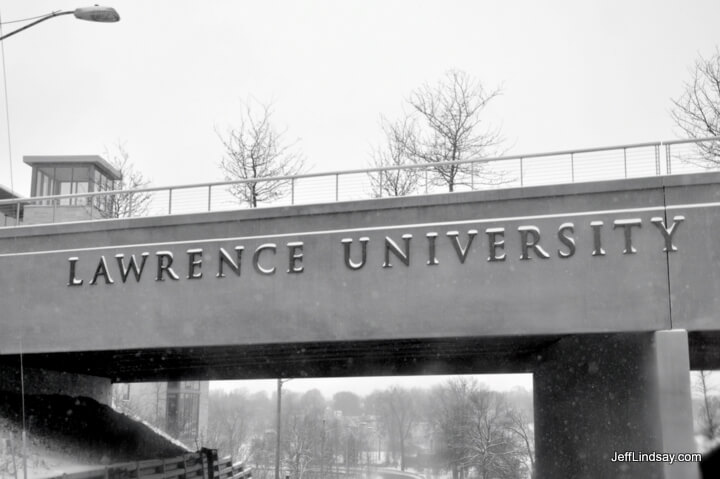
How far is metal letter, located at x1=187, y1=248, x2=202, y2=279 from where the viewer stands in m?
18.2

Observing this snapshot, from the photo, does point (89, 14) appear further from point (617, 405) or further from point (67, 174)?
point (67, 174)

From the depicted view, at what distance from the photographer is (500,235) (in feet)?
53.6

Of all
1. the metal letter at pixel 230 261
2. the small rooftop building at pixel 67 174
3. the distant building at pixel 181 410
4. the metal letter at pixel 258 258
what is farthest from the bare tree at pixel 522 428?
the metal letter at pixel 230 261

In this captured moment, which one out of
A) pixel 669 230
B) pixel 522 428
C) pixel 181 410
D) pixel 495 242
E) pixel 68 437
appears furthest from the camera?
pixel 181 410

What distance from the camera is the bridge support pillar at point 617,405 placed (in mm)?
14445

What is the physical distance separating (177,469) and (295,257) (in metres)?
9.15

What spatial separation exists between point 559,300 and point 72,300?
1152 cm

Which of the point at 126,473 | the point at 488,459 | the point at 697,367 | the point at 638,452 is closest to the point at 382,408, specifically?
the point at 488,459

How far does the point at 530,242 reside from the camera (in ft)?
53.0

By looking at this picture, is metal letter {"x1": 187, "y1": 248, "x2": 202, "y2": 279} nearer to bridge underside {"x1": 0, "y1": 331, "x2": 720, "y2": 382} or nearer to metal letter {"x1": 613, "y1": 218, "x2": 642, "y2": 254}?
bridge underside {"x1": 0, "y1": 331, "x2": 720, "y2": 382}

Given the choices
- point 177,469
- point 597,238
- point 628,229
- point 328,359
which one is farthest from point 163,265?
point 628,229

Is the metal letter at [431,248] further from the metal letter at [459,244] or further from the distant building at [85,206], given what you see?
the distant building at [85,206]

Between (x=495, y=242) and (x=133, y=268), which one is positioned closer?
(x=495, y=242)

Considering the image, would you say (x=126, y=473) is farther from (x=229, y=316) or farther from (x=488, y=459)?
(x=488, y=459)
